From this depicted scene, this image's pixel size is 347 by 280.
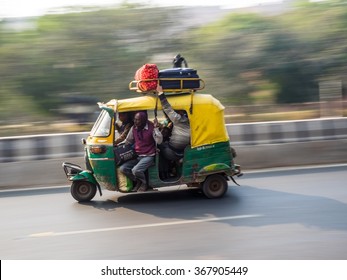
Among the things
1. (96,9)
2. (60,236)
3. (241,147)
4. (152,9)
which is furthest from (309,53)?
(60,236)

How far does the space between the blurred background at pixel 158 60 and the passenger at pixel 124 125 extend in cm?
609

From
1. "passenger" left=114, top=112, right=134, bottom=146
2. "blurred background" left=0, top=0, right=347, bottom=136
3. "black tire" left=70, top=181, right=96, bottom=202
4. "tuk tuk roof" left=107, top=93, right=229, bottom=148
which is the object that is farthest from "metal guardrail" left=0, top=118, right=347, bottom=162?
"blurred background" left=0, top=0, right=347, bottom=136

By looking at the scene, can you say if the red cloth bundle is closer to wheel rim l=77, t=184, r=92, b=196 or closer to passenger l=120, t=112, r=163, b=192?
passenger l=120, t=112, r=163, b=192

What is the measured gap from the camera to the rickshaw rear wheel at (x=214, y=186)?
9.80 meters

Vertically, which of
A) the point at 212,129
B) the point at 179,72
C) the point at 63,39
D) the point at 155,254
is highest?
the point at 63,39

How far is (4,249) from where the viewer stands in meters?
7.57

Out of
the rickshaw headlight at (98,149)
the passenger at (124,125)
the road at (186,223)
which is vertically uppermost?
the passenger at (124,125)

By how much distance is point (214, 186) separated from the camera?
9.83 m

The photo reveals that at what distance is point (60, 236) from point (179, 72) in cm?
313

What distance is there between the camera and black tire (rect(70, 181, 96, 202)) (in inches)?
390

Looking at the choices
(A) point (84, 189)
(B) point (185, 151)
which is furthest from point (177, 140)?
(A) point (84, 189)

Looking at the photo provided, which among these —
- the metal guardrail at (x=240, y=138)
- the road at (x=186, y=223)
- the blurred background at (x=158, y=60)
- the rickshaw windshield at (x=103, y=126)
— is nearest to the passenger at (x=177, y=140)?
the road at (x=186, y=223)

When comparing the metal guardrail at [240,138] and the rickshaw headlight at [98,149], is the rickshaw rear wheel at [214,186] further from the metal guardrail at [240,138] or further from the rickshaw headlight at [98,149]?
the metal guardrail at [240,138]

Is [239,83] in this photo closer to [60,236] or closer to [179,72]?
[179,72]
